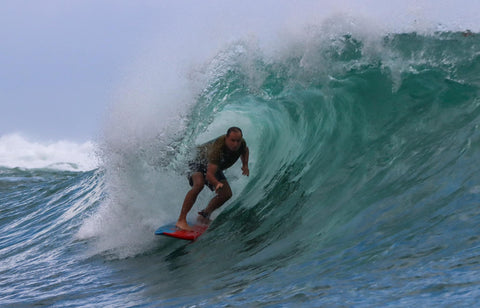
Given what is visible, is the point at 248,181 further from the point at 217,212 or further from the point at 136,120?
the point at 136,120

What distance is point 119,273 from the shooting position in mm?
6543

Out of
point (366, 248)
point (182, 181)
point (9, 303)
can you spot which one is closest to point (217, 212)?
point (182, 181)

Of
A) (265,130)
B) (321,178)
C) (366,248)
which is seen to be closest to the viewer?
(366,248)

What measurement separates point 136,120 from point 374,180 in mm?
4084

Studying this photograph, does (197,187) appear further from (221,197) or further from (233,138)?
(233,138)

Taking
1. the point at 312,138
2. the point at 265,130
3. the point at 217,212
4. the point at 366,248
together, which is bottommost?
the point at 366,248

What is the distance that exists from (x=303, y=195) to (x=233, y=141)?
1.16 m

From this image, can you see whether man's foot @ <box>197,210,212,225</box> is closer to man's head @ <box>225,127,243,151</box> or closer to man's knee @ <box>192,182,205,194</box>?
man's knee @ <box>192,182,205,194</box>

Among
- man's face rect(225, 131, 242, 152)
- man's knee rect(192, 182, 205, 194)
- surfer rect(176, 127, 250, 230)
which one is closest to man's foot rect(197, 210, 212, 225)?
surfer rect(176, 127, 250, 230)

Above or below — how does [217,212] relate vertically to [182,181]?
below

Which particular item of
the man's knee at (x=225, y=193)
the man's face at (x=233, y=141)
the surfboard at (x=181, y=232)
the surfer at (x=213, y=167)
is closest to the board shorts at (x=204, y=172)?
the surfer at (x=213, y=167)

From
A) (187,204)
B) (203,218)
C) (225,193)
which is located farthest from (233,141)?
(203,218)

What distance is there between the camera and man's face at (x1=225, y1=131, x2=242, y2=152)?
23.4 ft

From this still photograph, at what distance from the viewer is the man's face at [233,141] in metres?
7.14
